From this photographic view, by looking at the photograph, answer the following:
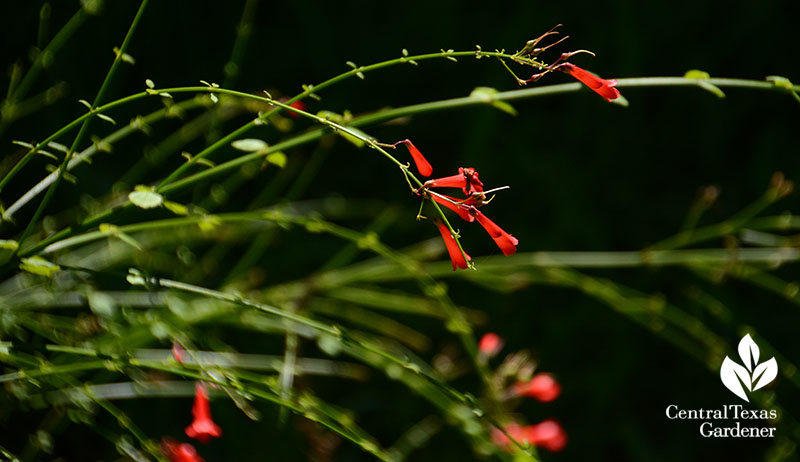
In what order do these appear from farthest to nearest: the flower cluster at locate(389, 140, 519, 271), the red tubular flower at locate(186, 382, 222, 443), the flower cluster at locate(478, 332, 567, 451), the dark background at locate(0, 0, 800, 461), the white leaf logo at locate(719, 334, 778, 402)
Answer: the dark background at locate(0, 0, 800, 461) < the white leaf logo at locate(719, 334, 778, 402) < the flower cluster at locate(478, 332, 567, 451) < the red tubular flower at locate(186, 382, 222, 443) < the flower cluster at locate(389, 140, 519, 271)

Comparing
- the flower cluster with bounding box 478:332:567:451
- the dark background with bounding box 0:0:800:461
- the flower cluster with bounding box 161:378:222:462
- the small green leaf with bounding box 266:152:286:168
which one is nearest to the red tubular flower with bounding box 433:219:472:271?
the small green leaf with bounding box 266:152:286:168

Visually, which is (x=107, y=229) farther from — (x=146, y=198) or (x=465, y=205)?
(x=465, y=205)

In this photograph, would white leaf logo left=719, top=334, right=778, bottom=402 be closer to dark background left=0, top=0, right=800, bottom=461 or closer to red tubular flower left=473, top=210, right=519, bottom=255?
dark background left=0, top=0, right=800, bottom=461

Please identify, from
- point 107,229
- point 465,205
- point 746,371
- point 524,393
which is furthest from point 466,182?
point 746,371

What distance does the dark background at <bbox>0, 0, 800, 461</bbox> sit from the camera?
1.16 meters

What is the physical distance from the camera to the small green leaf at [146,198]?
1.46 feet

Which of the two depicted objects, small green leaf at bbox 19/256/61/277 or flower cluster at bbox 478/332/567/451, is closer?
small green leaf at bbox 19/256/61/277

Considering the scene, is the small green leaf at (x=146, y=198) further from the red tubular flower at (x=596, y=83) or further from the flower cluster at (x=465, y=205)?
the red tubular flower at (x=596, y=83)

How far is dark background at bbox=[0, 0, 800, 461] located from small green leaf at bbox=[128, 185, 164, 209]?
2.22ft

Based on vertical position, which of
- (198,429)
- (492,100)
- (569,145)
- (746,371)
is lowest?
(198,429)

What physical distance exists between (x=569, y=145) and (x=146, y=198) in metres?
0.99

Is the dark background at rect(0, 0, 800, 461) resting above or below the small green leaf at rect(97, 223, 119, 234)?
above

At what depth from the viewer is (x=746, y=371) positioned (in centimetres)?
92

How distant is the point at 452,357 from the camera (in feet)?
3.81
